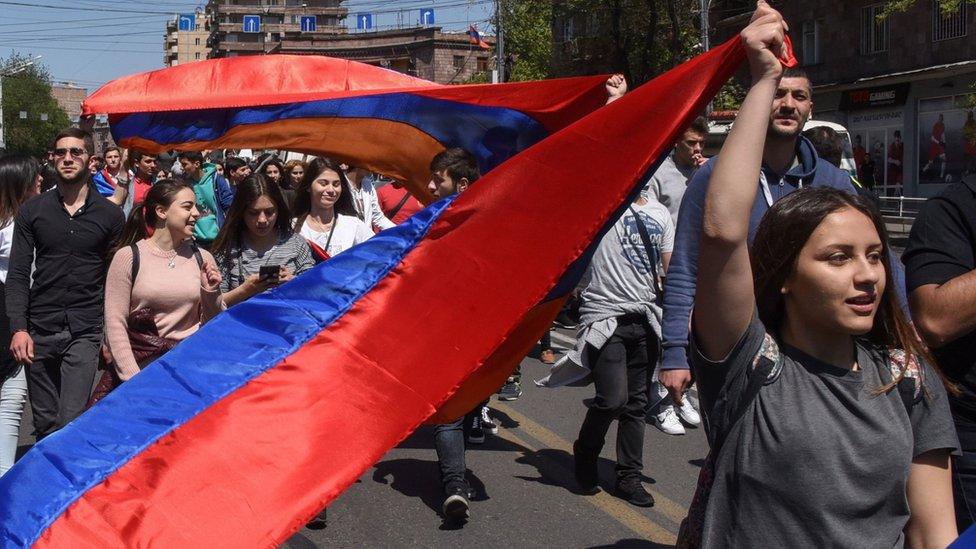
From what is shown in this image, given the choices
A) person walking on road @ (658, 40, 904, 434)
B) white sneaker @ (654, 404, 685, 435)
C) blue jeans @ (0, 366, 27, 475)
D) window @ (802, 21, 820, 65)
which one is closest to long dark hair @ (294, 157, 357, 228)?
blue jeans @ (0, 366, 27, 475)

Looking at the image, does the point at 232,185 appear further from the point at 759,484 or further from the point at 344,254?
the point at 759,484

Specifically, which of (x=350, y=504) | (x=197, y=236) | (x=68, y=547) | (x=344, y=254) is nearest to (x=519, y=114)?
(x=344, y=254)

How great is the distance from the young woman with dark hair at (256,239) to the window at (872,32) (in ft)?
100.0

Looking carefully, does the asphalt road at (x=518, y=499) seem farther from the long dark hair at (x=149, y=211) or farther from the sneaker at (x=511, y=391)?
the long dark hair at (x=149, y=211)

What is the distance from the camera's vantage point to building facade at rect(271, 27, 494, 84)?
319 ft

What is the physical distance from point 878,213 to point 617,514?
3.81 metres

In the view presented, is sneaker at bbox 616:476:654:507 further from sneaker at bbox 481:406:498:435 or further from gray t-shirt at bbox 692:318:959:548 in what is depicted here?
gray t-shirt at bbox 692:318:959:548

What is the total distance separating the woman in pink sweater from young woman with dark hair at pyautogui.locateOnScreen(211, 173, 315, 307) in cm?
39

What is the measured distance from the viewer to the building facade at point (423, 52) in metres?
97.1

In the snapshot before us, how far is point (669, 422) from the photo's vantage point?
27.0 ft

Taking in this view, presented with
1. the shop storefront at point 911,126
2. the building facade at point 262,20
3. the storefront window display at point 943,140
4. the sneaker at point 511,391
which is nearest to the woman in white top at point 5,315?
the sneaker at point 511,391

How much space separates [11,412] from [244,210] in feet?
5.08

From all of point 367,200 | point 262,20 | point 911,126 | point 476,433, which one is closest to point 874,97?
point 911,126

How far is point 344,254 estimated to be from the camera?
3648 mm
